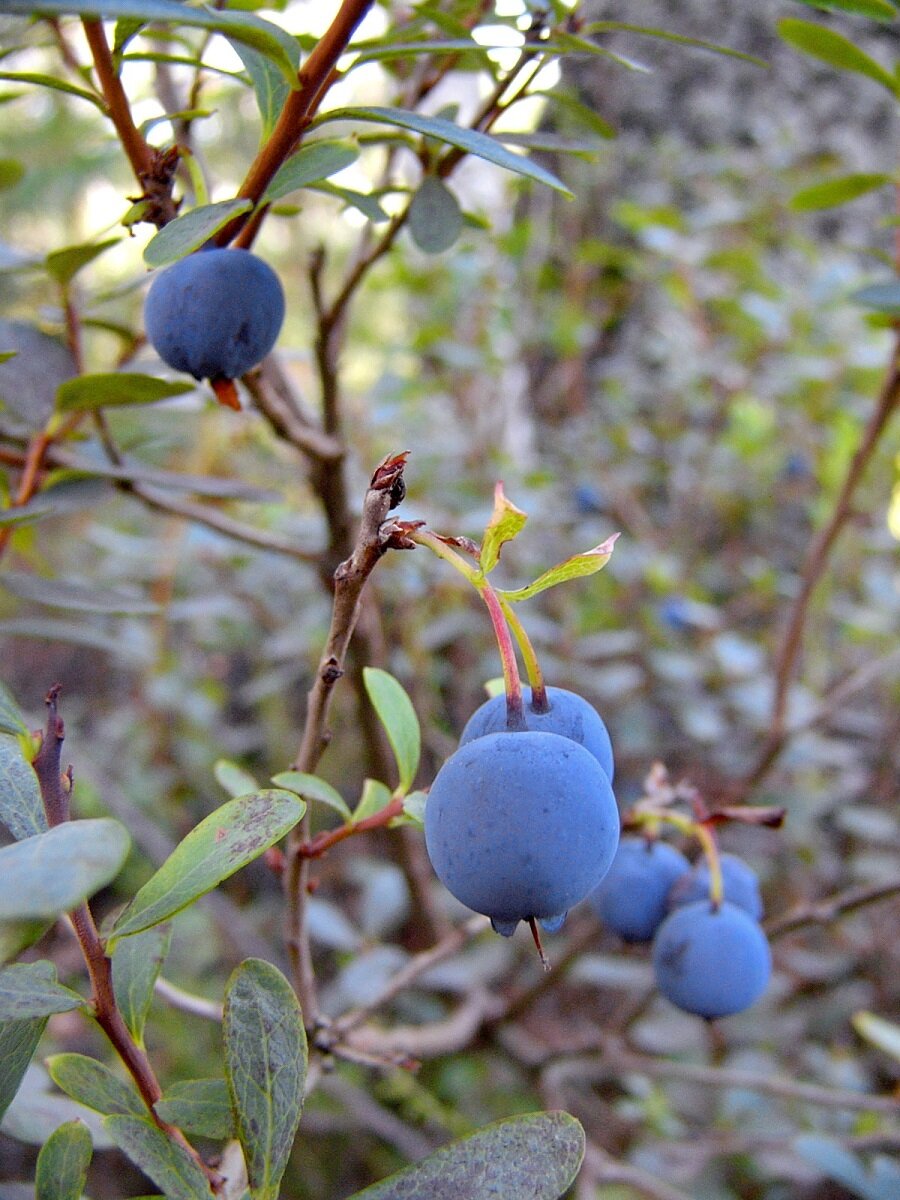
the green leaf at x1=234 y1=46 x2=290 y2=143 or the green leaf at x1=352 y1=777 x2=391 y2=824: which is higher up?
the green leaf at x1=234 y1=46 x2=290 y2=143

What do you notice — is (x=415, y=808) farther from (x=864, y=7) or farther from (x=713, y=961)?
(x=864, y=7)

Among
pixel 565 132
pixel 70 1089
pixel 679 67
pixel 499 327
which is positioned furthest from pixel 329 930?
pixel 679 67

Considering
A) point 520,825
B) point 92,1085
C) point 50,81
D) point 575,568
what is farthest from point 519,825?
point 50,81

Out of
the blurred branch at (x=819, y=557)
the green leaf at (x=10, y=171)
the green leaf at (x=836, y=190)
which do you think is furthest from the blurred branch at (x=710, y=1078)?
the green leaf at (x=10, y=171)

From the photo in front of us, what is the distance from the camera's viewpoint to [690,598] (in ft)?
5.58

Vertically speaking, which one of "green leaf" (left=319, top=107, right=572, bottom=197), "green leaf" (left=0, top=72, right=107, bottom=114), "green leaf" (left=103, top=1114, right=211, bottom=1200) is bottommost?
"green leaf" (left=103, top=1114, right=211, bottom=1200)

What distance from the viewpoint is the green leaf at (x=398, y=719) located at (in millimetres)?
478

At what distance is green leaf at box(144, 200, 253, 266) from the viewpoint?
0.39 m

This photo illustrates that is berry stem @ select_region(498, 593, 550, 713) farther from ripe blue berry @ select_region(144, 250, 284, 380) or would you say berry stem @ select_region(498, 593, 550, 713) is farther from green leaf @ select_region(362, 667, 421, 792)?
ripe blue berry @ select_region(144, 250, 284, 380)

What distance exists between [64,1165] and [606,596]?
1.42 m

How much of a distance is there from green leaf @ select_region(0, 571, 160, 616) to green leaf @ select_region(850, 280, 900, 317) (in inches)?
22.5

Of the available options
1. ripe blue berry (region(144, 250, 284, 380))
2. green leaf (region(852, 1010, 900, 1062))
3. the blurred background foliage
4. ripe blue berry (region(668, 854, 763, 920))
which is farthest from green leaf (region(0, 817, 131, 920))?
green leaf (region(852, 1010, 900, 1062))

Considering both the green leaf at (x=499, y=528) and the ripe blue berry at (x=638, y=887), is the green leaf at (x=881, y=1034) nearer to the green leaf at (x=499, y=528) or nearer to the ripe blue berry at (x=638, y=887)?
the ripe blue berry at (x=638, y=887)

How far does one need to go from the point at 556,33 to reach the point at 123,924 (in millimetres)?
524
